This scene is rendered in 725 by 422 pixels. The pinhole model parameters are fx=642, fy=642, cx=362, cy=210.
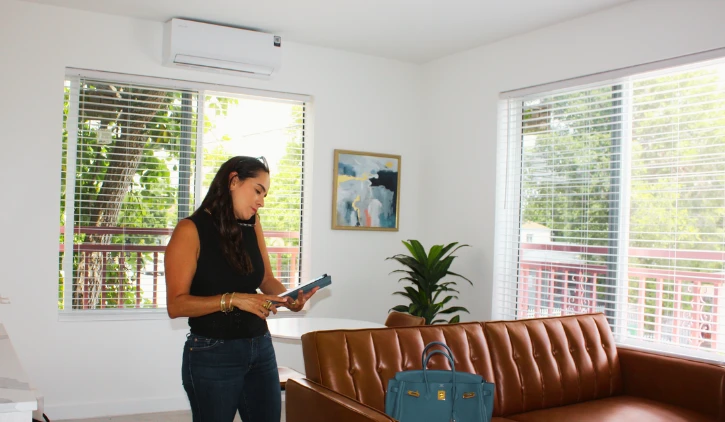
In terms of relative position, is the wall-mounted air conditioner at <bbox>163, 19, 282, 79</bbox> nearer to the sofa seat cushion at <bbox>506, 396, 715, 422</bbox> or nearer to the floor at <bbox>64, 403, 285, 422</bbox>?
the floor at <bbox>64, 403, 285, 422</bbox>

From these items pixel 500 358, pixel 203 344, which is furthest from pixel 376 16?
pixel 203 344

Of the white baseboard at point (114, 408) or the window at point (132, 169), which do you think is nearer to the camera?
the white baseboard at point (114, 408)

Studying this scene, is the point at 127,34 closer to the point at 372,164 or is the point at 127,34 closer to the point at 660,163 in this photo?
the point at 372,164

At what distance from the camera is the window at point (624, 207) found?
3639 mm

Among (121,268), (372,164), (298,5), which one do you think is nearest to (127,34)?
(298,5)

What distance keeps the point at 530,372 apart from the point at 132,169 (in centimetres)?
309

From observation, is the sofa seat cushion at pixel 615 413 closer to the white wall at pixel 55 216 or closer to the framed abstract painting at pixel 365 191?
the framed abstract painting at pixel 365 191

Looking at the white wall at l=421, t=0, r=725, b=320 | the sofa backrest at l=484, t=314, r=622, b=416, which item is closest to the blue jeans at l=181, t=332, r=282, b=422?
the sofa backrest at l=484, t=314, r=622, b=416

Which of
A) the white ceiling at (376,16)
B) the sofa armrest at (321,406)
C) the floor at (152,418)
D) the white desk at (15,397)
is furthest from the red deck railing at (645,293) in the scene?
the white desk at (15,397)

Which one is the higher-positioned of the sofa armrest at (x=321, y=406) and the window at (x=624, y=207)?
the window at (x=624, y=207)

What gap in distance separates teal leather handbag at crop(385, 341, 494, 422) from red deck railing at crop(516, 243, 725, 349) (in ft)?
6.12

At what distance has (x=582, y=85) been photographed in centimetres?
427

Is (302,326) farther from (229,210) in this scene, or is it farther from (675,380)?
(675,380)

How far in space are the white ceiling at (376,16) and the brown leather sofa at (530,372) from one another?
1.98 metres
